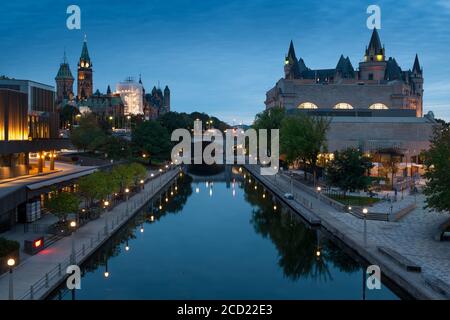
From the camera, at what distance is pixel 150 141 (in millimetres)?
92562

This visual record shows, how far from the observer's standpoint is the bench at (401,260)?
24.8 m

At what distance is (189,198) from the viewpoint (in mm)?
61969

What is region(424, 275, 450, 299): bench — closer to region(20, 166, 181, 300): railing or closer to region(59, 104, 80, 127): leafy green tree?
region(20, 166, 181, 300): railing

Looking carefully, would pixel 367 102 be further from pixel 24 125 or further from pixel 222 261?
pixel 222 261

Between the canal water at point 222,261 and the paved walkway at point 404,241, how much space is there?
85 cm

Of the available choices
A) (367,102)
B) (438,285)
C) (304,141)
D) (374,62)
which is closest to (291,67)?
(374,62)

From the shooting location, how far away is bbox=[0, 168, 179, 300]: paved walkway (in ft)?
73.2

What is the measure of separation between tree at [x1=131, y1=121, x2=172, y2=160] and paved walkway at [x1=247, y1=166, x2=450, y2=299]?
159 feet

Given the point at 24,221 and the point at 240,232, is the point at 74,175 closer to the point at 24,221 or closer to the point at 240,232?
the point at 24,221

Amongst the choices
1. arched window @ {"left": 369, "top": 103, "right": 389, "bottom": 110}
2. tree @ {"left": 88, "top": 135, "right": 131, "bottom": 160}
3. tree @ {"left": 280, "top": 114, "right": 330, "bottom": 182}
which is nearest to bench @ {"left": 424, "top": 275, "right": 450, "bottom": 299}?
tree @ {"left": 280, "top": 114, "right": 330, "bottom": 182}

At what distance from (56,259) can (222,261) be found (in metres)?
10.2

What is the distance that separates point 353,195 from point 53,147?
102 ft

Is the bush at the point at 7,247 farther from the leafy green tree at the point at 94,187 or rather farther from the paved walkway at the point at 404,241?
the paved walkway at the point at 404,241

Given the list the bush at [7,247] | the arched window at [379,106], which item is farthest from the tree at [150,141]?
the bush at [7,247]
